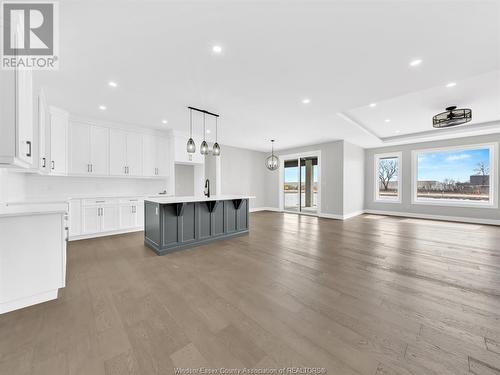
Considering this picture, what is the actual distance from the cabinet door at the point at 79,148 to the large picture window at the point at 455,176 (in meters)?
10.2

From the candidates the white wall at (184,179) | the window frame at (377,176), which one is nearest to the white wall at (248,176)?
the white wall at (184,179)

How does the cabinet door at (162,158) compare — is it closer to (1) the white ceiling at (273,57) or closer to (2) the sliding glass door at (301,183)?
(1) the white ceiling at (273,57)

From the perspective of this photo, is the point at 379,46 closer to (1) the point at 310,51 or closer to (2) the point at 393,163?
(1) the point at 310,51

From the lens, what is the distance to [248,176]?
29.2 feet

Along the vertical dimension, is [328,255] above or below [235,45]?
below

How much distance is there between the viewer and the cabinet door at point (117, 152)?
16.0 ft

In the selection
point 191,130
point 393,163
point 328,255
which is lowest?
point 328,255

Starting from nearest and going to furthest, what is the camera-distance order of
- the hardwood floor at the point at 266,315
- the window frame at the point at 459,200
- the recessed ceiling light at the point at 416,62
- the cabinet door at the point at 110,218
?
the hardwood floor at the point at 266,315, the recessed ceiling light at the point at 416,62, the cabinet door at the point at 110,218, the window frame at the point at 459,200

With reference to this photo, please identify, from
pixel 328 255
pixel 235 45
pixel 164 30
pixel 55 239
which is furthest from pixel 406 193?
pixel 55 239

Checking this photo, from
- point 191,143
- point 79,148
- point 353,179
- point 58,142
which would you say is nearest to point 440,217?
point 353,179

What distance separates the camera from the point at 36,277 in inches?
80.6

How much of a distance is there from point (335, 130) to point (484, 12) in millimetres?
3983

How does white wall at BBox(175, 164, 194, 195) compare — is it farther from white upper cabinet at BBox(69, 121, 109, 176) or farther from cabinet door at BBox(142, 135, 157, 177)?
white upper cabinet at BBox(69, 121, 109, 176)

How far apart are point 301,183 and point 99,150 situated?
6.97 metres
